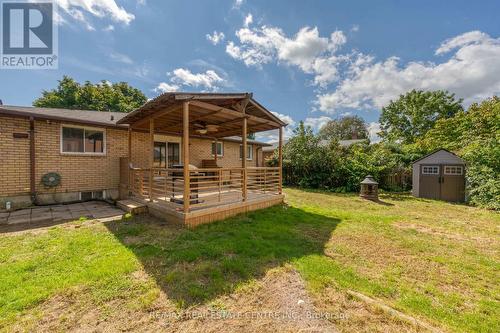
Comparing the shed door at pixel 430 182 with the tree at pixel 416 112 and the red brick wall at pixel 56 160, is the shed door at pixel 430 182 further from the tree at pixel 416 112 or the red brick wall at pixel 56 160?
the tree at pixel 416 112

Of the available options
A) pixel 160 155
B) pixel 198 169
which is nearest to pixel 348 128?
pixel 160 155

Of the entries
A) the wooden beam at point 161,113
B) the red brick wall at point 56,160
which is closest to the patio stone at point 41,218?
the red brick wall at point 56,160

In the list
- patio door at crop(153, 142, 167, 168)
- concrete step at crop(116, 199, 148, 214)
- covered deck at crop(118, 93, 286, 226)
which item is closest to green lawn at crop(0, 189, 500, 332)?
covered deck at crop(118, 93, 286, 226)

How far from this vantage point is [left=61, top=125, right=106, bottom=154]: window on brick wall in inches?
284

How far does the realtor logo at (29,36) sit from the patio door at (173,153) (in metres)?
5.23

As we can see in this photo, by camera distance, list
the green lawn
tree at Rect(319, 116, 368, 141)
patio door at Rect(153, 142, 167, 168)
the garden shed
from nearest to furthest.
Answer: the green lawn
patio door at Rect(153, 142, 167, 168)
the garden shed
tree at Rect(319, 116, 368, 141)

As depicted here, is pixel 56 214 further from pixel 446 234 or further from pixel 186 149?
pixel 446 234

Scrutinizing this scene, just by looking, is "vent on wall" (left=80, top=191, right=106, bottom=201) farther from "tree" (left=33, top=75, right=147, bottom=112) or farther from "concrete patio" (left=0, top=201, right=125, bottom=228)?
"tree" (left=33, top=75, right=147, bottom=112)

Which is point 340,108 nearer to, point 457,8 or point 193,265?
point 457,8

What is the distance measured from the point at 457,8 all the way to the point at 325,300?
12416 millimetres

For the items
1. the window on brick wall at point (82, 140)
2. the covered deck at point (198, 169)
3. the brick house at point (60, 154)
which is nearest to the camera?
the covered deck at point (198, 169)

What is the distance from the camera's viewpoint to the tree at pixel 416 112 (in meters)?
27.2

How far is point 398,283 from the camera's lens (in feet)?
9.66

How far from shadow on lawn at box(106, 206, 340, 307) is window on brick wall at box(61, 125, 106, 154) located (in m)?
4.08
